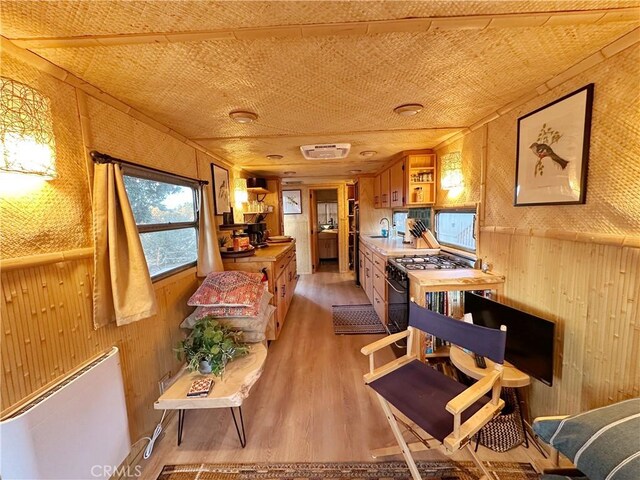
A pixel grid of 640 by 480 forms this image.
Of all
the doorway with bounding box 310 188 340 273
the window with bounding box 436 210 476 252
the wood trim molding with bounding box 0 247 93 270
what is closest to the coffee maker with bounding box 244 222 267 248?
the wood trim molding with bounding box 0 247 93 270

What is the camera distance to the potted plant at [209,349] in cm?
172

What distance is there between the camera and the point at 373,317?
3510 millimetres

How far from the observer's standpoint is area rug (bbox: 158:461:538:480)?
54.6 inches

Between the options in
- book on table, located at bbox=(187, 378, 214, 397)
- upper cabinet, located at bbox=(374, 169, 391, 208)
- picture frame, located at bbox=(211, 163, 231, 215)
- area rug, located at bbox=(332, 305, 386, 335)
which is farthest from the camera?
upper cabinet, located at bbox=(374, 169, 391, 208)

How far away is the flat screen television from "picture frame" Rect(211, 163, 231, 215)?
2.75 m

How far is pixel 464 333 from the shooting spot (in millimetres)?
1434

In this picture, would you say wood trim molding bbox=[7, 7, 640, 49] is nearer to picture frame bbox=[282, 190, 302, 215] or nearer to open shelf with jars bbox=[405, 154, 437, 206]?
open shelf with jars bbox=[405, 154, 437, 206]

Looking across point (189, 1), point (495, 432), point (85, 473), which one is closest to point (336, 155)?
point (189, 1)

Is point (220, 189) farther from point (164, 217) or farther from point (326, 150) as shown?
point (326, 150)

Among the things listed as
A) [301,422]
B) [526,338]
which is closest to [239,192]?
[301,422]

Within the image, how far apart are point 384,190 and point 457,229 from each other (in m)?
1.59

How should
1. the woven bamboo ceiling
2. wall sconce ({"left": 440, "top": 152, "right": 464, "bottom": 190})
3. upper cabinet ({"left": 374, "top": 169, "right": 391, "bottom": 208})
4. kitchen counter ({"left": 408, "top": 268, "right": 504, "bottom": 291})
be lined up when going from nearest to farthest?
1. the woven bamboo ceiling
2. kitchen counter ({"left": 408, "top": 268, "right": 504, "bottom": 291})
3. wall sconce ({"left": 440, "top": 152, "right": 464, "bottom": 190})
4. upper cabinet ({"left": 374, "top": 169, "right": 391, "bottom": 208})

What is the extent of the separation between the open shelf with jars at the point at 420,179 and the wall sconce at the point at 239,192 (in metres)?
2.30

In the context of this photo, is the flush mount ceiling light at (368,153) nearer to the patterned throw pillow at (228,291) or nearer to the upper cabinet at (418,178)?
the upper cabinet at (418,178)
